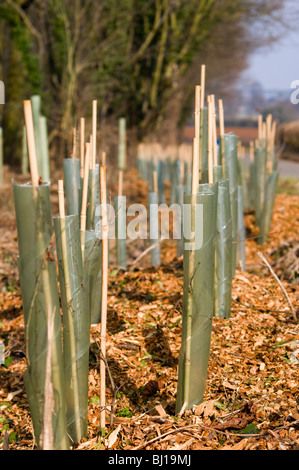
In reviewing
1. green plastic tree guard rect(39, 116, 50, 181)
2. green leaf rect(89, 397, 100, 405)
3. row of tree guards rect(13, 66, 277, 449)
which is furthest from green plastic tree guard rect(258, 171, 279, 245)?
green plastic tree guard rect(39, 116, 50, 181)

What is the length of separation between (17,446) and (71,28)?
9749mm

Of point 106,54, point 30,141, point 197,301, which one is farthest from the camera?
point 106,54

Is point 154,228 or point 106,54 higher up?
point 106,54

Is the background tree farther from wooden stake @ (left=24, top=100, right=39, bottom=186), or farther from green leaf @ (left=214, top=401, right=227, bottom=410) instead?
wooden stake @ (left=24, top=100, right=39, bottom=186)

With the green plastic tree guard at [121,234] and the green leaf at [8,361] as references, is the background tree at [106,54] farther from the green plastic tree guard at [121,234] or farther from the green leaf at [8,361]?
the green leaf at [8,361]

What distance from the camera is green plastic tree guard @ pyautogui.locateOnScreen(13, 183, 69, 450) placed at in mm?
1441

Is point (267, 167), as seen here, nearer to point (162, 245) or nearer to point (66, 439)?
point (162, 245)

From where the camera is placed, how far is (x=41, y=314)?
1506 millimetres

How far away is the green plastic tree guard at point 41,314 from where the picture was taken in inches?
56.7

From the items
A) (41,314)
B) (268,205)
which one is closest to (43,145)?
(268,205)

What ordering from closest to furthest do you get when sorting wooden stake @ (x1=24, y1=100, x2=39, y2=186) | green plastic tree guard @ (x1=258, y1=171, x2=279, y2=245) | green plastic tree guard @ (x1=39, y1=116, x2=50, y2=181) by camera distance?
wooden stake @ (x1=24, y1=100, x2=39, y2=186)
green plastic tree guard @ (x1=258, y1=171, x2=279, y2=245)
green plastic tree guard @ (x1=39, y1=116, x2=50, y2=181)

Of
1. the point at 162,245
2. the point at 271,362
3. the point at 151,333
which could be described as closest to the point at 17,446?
the point at 151,333

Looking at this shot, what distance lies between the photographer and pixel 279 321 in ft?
8.79

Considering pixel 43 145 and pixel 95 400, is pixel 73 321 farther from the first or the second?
pixel 43 145
